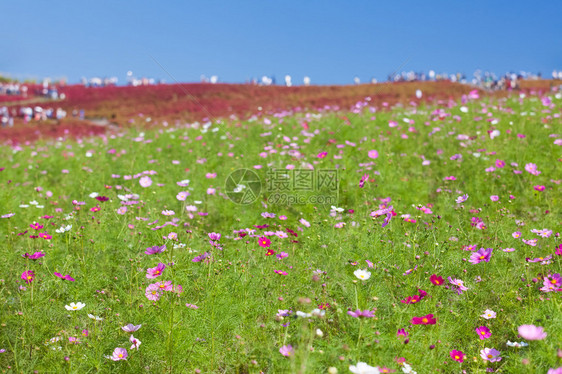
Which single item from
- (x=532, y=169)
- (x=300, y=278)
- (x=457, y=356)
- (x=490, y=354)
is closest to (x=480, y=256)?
(x=490, y=354)

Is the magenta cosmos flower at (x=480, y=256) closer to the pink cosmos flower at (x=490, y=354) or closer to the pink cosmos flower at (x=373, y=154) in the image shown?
the pink cosmos flower at (x=490, y=354)

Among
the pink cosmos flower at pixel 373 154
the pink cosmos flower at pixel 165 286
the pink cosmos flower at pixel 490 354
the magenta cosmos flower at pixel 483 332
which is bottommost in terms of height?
the pink cosmos flower at pixel 490 354

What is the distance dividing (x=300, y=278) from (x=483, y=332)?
1.01 m


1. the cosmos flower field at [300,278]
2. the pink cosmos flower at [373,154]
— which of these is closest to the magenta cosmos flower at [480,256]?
the cosmos flower field at [300,278]

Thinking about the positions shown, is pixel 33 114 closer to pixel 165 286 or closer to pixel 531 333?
pixel 165 286

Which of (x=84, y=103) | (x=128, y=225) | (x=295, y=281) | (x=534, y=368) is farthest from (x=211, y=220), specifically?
(x=84, y=103)

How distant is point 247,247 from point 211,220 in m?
1.05

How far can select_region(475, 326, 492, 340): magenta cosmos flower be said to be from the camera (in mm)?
1942

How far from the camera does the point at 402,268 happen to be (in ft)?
7.61

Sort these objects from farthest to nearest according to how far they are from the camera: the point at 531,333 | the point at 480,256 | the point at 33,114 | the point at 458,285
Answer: the point at 33,114 < the point at 480,256 < the point at 458,285 < the point at 531,333

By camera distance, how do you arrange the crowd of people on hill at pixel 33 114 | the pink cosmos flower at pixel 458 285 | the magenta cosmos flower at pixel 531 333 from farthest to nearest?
the crowd of people on hill at pixel 33 114 < the pink cosmos flower at pixel 458 285 < the magenta cosmos flower at pixel 531 333

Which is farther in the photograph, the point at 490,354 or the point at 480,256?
the point at 480,256

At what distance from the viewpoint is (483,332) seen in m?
1.97

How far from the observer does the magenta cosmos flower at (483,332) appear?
76.5 inches
